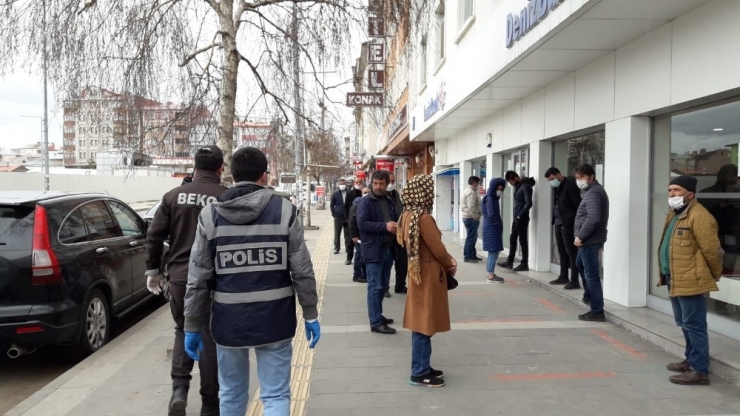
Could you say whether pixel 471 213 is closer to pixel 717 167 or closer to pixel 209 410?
pixel 717 167

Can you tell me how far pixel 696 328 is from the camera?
4148 mm

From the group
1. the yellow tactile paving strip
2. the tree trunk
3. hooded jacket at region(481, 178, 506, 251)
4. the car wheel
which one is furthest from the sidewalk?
the tree trunk

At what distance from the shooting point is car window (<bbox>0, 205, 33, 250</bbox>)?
4688mm

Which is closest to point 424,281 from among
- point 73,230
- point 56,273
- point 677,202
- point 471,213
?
point 677,202

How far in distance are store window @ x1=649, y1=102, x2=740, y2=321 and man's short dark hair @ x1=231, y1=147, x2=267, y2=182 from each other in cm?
448

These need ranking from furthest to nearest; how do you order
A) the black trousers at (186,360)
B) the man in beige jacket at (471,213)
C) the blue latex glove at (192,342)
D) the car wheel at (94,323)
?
the man in beige jacket at (471,213)
the car wheel at (94,323)
the black trousers at (186,360)
the blue latex glove at (192,342)

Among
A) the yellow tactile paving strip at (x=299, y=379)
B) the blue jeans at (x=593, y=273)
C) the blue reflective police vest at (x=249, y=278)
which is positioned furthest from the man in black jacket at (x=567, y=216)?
the blue reflective police vest at (x=249, y=278)

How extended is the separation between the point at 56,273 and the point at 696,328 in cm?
548

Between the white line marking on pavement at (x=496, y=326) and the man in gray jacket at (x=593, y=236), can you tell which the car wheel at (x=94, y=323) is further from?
the man in gray jacket at (x=593, y=236)

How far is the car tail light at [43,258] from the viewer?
4652mm

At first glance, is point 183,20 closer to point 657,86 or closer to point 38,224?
point 38,224

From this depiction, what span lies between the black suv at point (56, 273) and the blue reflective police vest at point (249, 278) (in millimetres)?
2738

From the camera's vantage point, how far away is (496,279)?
8.67 meters

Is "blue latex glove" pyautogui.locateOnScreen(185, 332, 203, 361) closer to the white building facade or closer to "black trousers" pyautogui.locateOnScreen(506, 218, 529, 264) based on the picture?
the white building facade
